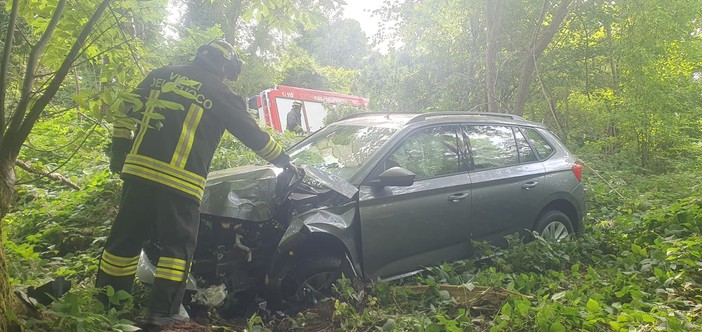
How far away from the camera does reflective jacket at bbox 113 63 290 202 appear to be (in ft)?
8.65

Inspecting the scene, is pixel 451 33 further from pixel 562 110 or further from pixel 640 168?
pixel 640 168

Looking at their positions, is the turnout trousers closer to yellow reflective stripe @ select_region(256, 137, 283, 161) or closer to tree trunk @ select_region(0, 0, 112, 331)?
yellow reflective stripe @ select_region(256, 137, 283, 161)

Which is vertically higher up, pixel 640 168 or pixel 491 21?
pixel 491 21

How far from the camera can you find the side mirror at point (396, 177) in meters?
3.25

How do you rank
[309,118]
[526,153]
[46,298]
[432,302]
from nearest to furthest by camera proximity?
1. [46,298]
2. [432,302]
3. [526,153]
4. [309,118]

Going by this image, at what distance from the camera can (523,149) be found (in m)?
4.59

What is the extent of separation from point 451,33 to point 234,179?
34.0 ft

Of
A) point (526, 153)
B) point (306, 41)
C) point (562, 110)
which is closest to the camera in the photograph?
point (526, 153)

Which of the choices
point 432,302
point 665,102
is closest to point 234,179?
point 432,302

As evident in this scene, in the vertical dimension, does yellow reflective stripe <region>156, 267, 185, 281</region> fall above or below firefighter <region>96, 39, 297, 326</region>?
below

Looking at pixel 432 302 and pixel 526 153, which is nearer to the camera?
pixel 432 302

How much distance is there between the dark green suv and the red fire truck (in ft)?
43.8

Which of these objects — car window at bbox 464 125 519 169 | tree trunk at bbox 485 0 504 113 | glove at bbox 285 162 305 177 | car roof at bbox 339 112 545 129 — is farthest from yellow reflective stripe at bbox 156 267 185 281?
tree trunk at bbox 485 0 504 113

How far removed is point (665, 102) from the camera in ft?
28.6
